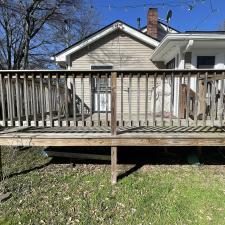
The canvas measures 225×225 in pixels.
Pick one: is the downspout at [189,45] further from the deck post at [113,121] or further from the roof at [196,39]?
the deck post at [113,121]

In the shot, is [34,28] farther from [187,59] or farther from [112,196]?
[112,196]

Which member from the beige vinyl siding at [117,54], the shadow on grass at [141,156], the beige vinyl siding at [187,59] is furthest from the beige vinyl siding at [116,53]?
the shadow on grass at [141,156]

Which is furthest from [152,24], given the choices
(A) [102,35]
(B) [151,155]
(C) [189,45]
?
(B) [151,155]

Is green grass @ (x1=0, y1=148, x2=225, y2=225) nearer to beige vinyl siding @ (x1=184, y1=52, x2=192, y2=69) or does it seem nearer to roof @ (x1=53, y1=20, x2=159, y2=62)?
beige vinyl siding @ (x1=184, y1=52, x2=192, y2=69)

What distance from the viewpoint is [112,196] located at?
13.3ft

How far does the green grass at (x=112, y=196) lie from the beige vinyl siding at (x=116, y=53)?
588 centimetres

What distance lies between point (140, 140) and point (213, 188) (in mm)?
1478

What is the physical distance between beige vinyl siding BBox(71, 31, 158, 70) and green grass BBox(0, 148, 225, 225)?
231 inches

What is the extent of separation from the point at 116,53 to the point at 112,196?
7.35 meters

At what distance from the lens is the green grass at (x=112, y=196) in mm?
3426

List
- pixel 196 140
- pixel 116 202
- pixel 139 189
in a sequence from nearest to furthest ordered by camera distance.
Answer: pixel 116 202 → pixel 139 189 → pixel 196 140

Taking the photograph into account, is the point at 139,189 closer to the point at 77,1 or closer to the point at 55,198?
the point at 55,198

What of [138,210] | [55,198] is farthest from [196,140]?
[55,198]

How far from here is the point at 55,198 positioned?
3951 millimetres
